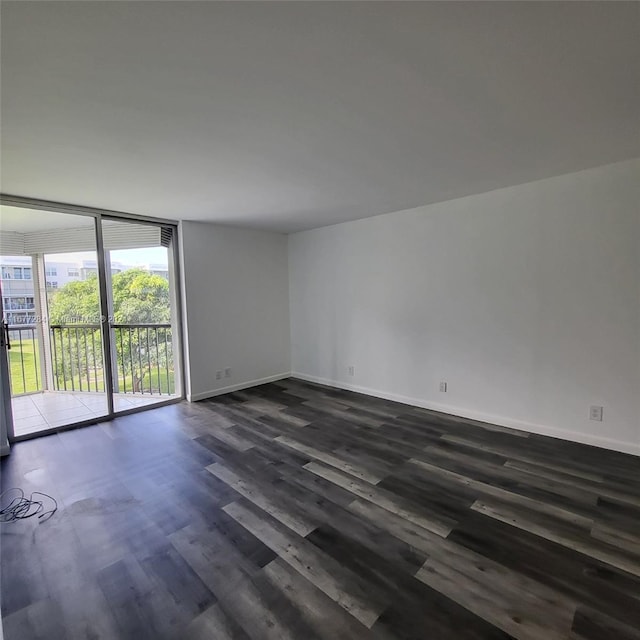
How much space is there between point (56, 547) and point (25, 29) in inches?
100

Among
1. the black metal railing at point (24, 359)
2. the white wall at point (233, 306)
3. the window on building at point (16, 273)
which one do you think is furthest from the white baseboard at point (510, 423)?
the window on building at point (16, 273)

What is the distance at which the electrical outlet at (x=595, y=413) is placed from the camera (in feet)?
9.55

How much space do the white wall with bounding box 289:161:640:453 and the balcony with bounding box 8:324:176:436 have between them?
267cm

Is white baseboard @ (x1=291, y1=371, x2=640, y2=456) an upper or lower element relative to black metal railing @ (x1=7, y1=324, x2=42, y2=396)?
lower

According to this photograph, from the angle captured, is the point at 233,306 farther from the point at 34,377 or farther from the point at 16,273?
the point at 34,377

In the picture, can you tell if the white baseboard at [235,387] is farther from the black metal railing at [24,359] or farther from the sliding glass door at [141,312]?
the black metal railing at [24,359]

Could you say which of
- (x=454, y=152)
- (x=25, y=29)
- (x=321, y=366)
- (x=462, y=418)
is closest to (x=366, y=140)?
(x=454, y=152)

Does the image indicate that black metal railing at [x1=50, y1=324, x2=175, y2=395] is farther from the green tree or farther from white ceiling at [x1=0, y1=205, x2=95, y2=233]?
white ceiling at [x1=0, y1=205, x2=95, y2=233]

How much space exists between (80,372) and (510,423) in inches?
212

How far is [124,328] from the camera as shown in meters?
4.51

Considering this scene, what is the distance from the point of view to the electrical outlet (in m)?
2.91

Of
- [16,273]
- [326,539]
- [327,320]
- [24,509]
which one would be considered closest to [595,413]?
[326,539]

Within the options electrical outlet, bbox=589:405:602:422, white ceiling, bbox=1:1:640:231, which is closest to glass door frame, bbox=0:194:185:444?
white ceiling, bbox=1:1:640:231

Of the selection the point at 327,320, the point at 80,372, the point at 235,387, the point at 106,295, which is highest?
the point at 106,295
